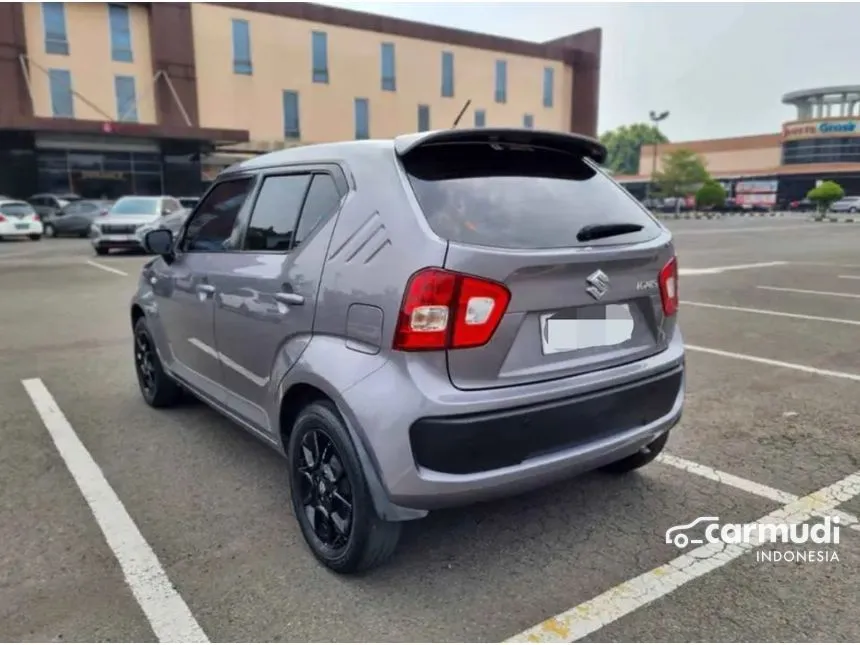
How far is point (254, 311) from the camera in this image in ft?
10.6

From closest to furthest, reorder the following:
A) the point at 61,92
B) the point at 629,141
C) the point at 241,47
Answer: the point at 61,92 < the point at 241,47 < the point at 629,141

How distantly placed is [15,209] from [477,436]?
25.0 m

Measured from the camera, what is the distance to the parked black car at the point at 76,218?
24250 mm

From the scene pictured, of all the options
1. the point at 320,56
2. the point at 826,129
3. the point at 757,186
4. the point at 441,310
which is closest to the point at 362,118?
the point at 320,56

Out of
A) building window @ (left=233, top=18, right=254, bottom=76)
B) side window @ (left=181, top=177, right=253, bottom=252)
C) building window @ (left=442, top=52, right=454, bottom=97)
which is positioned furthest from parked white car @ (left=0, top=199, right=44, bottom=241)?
building window @ (left=442, top=52, right=454, bottom=97)

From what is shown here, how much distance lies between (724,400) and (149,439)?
4.00 meters

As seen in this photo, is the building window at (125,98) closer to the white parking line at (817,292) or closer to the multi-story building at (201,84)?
the multi-story building at (201,84)

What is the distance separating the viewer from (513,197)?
9.14 ft

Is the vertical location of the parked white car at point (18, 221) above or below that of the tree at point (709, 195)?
below

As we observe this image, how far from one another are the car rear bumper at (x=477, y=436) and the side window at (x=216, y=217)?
1.65m

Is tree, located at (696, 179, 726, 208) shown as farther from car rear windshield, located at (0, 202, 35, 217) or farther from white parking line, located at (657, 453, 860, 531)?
white parking line, located at (657, 453, 860, 531)

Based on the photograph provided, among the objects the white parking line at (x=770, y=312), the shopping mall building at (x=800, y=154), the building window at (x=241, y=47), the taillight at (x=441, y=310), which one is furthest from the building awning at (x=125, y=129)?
the shopping mall building at (x=800, y=154)

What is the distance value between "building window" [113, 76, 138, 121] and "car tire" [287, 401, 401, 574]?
36040 millimetres

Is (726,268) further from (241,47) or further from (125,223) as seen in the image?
(241,47)
